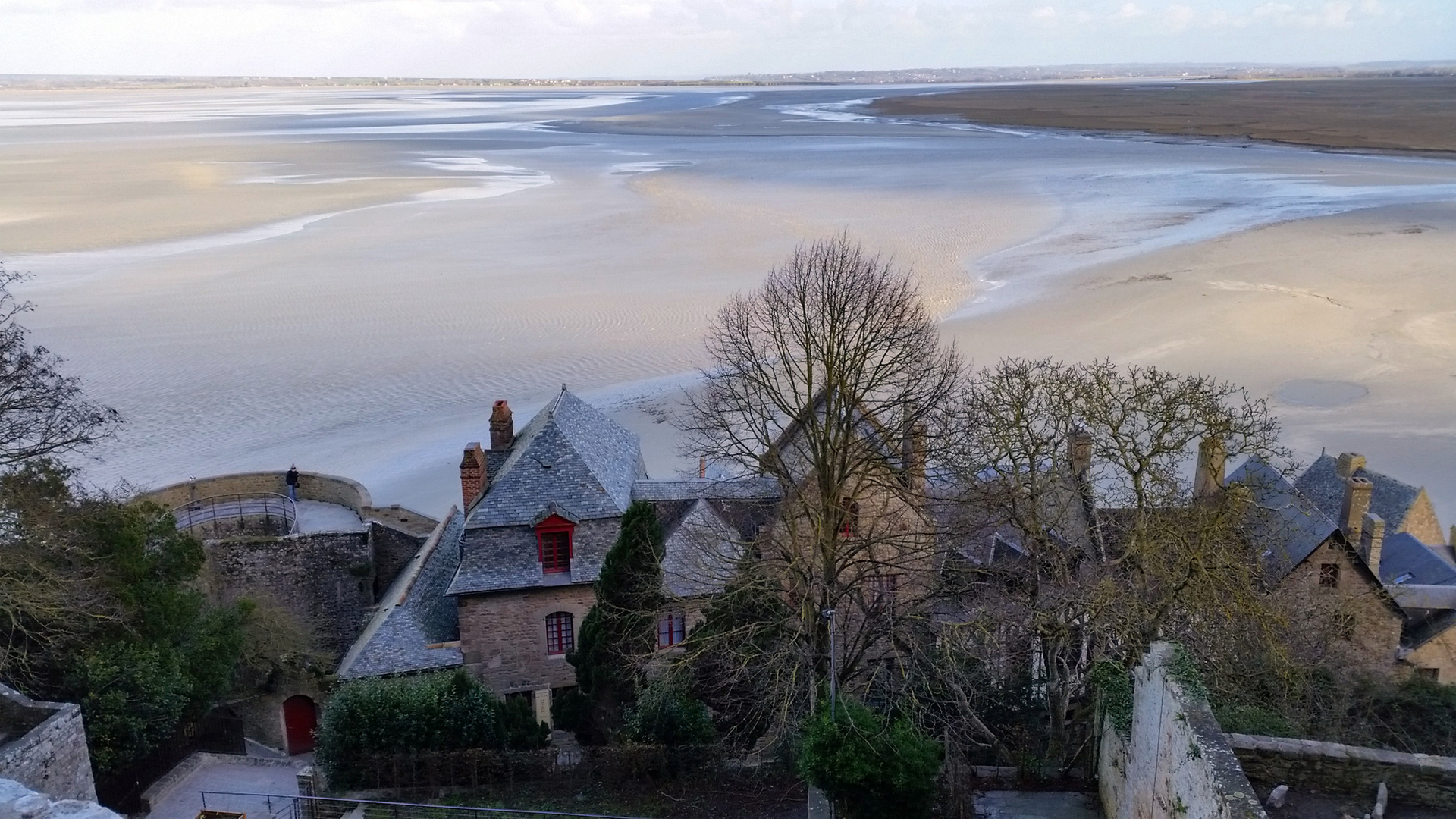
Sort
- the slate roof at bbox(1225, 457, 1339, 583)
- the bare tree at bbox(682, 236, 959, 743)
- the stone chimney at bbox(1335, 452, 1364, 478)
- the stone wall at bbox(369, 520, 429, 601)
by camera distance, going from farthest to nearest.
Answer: the stone wall at bbox(369, 520, 429, 601)
the stone chimney at bbox(1335, 452, 1364, 478)
the slate roof at bbox(1225, 457, 1339, 583)
the bare tree at bbox(682, 236, 959, 743)

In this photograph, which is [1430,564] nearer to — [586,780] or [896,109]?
[586,780]

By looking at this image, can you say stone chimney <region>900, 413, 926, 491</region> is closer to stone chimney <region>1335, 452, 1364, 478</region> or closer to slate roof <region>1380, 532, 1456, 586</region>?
stone chimney <region>1335, 452, 1364, 478</region>

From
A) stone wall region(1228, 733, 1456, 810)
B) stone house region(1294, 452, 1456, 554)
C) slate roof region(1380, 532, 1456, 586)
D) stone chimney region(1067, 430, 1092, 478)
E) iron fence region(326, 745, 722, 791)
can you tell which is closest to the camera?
stone wall region(1228, 733, 1456, 810)

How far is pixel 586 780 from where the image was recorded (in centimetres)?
1773

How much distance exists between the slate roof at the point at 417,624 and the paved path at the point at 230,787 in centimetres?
205

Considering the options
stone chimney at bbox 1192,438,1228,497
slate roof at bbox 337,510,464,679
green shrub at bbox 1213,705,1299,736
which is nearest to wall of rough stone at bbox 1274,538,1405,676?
stone chimney at bbox 1192,438,1228,497

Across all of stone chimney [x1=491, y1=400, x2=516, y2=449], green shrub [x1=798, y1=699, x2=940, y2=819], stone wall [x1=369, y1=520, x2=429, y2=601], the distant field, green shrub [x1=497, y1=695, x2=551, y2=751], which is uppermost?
the distant field

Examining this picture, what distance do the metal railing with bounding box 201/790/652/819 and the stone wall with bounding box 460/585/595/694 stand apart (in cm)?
436

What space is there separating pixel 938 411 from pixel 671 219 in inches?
2003

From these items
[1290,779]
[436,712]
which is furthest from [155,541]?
[1290,779]

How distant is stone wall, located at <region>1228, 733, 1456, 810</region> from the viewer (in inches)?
433

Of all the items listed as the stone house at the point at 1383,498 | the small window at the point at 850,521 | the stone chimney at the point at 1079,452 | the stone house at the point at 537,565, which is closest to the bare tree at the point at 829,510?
the small window at the point at 850,521

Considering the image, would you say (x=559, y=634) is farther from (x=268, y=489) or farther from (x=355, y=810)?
(x=268, y=489)

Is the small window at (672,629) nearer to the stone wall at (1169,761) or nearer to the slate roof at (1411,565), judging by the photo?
the stone wall at (1169,761)
